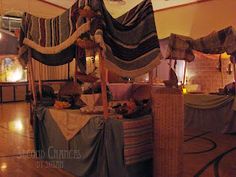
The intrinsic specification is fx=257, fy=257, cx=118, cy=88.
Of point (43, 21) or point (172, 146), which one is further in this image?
point (43, 21)

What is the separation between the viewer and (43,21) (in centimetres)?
343

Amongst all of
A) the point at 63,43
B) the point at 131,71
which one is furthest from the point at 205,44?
the point at 63,43

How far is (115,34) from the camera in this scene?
265cm

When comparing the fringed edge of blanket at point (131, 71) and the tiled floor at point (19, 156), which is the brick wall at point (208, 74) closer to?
the tiled floor at point (19, 156)

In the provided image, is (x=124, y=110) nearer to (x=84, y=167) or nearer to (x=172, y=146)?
(x=172, y=146)

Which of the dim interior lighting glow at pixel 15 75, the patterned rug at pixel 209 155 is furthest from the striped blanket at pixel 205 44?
the dim interior lighting glow at pixel 15 75

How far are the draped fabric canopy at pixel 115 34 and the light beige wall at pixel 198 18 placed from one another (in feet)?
18.1

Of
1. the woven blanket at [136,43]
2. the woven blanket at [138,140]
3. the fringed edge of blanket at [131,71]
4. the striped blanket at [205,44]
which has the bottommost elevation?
the woven blanket at [138,140]

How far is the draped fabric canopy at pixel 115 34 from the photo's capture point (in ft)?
8.23

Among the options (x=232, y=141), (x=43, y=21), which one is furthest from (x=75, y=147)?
(x=232, y=141)

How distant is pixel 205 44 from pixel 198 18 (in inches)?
151

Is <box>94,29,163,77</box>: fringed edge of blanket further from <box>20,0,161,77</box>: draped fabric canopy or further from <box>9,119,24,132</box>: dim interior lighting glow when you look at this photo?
<box>9,119,24,132</box>: dim interior lighting glow

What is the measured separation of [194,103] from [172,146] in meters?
3.07

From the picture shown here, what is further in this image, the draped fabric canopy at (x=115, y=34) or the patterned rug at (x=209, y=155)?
the patterned rug at (x=209, y=155)
